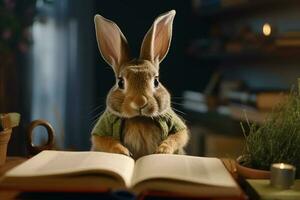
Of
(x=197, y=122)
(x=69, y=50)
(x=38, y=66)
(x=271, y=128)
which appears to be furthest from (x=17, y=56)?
(x=271, y=128)

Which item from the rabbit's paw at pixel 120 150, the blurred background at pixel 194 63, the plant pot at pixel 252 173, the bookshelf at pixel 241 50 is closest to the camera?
the plant pot at pixel 252 173

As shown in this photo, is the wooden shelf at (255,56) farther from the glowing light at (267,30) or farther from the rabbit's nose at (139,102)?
the rabbit's nose at (139,102)

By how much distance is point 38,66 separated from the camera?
2252 millimetres

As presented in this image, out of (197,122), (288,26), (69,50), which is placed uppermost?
(288,26)

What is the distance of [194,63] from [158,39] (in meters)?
0.94

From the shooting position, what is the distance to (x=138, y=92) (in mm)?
1088

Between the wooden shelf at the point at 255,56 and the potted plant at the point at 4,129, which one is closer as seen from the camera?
the potted plant at the point at 4,129

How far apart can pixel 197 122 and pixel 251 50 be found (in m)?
0.44

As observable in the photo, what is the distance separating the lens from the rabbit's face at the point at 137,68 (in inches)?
42.9

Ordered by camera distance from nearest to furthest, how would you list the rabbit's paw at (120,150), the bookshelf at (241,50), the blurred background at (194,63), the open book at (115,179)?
the open book at (115,179)
the rabbit's paw at (120,150)
the blurred background at (194,63)
the bookshelf at (241,50)

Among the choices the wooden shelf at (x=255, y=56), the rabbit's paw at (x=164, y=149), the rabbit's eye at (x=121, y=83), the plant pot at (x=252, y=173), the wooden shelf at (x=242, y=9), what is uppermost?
the wooden shelf at (x=242, y=9)

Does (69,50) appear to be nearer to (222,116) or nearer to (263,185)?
(222,116)

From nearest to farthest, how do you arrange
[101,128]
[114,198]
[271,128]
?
[114,198], [271,128], [101,128]

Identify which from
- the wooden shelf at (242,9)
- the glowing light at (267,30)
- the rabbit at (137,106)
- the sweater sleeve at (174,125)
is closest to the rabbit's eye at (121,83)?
the rabbit at (137,106)
